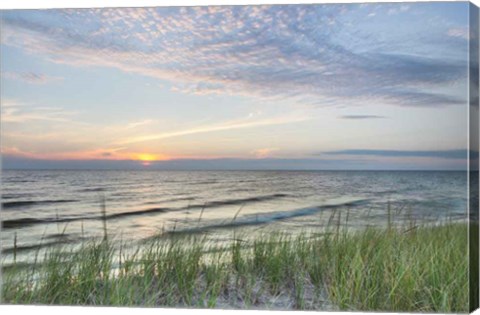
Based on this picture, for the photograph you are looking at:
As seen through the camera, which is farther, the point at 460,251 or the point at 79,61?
the point at 79,61

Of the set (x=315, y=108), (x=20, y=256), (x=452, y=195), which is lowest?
(x=20, y=256)

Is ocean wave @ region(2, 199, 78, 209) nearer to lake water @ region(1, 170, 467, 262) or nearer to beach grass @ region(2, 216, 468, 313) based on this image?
lake water @ region(1, 170, 467, 262)

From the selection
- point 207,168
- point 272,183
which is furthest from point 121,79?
point 272,183

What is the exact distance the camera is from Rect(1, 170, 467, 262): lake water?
7.93 metres

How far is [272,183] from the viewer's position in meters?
8.16

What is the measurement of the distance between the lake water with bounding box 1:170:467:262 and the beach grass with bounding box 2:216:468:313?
11 cm

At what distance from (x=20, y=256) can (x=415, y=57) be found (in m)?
3.72

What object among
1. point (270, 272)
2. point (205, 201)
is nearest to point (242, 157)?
point (205, 201)

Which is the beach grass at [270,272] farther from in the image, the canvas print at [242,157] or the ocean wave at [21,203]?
the ocean wave at [21,203]

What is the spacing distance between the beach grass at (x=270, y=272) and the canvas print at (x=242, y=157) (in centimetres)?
1

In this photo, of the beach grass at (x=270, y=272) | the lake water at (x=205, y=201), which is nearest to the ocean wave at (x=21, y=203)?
the lake water at (x=205, y=201)

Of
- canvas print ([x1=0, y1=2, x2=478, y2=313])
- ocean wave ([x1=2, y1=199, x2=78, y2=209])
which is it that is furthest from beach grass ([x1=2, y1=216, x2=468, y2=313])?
ocean wave ([x1=2, y1=199, x2=78, y2=209])

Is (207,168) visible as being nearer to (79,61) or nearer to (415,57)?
(79,61)

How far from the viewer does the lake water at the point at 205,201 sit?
7.93 m
